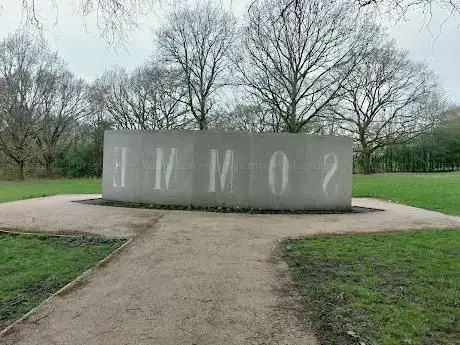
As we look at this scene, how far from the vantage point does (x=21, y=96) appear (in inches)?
1238

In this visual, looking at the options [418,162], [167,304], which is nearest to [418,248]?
[167,304]

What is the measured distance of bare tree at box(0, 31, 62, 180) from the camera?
30.2 meters

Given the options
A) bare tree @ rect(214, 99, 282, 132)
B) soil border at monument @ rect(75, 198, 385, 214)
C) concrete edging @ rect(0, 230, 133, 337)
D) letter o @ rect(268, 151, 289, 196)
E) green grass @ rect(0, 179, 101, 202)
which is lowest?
concrete edging @ rect(0, 230, 133, 337)

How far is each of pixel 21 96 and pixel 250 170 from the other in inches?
1028

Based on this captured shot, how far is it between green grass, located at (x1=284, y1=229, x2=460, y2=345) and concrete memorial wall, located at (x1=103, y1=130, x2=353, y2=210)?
173 inches

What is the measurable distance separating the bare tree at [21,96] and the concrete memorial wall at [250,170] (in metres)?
22.8

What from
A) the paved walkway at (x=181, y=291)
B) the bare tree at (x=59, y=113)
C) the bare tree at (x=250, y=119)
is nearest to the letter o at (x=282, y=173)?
the paved walkway at (x=181, y=291)

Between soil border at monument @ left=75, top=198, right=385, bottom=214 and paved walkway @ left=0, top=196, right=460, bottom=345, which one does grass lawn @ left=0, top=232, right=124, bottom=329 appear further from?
soil border at monument @ left=75, top=198, right=385, bottom=214

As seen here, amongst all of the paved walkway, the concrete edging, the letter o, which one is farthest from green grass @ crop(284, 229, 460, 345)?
the letter o

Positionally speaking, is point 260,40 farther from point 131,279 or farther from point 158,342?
point 158,342

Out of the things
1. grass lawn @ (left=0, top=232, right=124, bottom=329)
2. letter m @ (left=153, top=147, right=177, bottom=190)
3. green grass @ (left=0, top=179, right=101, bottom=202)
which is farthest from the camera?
green grass @ (left=0, top=179, right=101, bottom=202)

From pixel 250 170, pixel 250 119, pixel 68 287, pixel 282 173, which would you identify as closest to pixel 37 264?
pixel 68 287

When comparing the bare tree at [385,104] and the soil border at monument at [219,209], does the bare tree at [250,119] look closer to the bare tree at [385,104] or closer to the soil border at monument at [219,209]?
the bare tree at [385,104]

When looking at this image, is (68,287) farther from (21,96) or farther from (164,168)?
(21,96)
